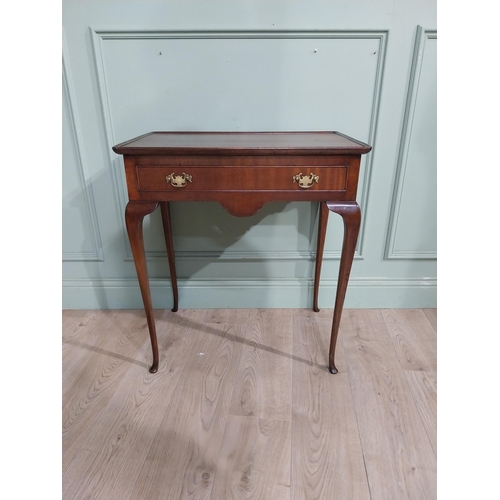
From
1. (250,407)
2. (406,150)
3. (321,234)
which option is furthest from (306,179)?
(250,407)

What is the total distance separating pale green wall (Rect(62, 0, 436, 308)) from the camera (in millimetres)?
1431

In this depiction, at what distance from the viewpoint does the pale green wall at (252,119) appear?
1.43m

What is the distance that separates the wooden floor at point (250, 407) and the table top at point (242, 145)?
84cm

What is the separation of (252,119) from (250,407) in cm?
114

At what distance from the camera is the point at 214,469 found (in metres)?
1.08

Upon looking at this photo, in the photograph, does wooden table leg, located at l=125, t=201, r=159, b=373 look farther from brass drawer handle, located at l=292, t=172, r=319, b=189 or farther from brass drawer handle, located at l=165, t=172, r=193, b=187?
brass drawer handle, located at l=292, t=172, r=319, b=189

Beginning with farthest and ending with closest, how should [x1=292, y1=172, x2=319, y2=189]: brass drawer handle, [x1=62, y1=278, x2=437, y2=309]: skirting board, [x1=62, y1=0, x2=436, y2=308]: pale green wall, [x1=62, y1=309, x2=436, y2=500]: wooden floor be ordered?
[x1=62, y1=278, x2=437, y2=309]: skirting board < [x1=62, y1=0, x2=436, y2=308]: pale green wall < [x1=292, y1=172, x2=319, y2=189]: brass drawer handle < [x1=62, y1=309, x2=436, y2=500]: wooden floor

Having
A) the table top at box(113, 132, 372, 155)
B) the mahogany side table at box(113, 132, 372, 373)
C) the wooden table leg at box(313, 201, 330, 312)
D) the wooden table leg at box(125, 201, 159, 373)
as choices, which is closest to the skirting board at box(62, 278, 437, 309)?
the wooden table leg at box(313, 201, 330, 312)

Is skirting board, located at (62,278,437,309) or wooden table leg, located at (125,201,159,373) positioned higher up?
wooden table leg, located at (125,201,159,373)

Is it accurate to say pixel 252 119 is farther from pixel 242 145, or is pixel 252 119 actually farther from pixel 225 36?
pixel 242 145

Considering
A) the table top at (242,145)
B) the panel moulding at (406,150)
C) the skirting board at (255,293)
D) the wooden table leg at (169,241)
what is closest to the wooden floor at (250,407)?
the skirting board at (255,293)

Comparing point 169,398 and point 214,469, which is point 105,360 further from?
point 214,469

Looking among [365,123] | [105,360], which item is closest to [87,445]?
[105,360]

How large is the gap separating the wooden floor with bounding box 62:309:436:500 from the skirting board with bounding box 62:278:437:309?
6 cm
